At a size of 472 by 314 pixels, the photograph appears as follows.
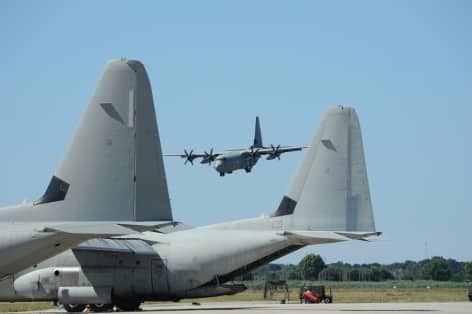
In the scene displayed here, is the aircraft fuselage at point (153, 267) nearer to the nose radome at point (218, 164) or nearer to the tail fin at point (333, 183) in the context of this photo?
the tail fin at point (333, 183)

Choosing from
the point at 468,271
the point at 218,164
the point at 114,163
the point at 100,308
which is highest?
the point at 218,164

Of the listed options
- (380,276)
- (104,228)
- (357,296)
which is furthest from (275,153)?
(104,228)

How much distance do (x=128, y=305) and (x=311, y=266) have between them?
10193cm

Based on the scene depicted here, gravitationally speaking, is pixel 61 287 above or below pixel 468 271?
below

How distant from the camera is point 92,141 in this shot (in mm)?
26266

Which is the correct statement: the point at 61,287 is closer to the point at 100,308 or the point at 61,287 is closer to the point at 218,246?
the point at 100,308

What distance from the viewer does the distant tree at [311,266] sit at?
137 meters

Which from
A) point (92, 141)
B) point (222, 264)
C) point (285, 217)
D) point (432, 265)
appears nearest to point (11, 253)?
point (92, 141)

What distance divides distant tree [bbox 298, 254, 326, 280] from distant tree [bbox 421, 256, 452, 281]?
15.2m

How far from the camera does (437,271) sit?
5472 inches

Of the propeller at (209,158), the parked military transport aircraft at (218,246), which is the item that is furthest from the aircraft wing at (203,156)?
the parked military transport aircraft at (218,246)

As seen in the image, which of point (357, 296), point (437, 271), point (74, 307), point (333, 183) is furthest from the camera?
point (437, 271)

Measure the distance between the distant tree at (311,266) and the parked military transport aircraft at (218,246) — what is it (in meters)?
96.4

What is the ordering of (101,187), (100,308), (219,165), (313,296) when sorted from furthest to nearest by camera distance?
(219,165) → (313,296) → (100,308) → (101,187)
